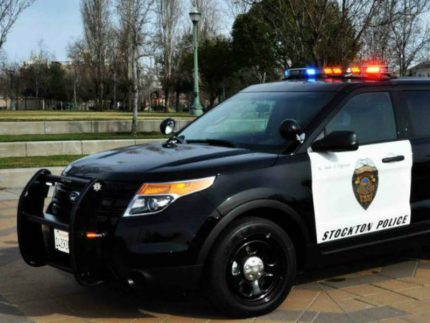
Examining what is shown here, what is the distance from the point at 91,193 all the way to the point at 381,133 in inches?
96.3

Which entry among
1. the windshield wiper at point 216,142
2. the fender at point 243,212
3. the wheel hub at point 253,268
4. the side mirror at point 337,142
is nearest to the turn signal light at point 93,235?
the fender at point 243,212

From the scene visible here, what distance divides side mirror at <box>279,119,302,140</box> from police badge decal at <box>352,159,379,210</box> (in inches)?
22.9

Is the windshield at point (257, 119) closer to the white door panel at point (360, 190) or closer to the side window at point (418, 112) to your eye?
the white door panel at point (360, 190)

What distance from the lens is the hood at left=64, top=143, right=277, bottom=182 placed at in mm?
4168

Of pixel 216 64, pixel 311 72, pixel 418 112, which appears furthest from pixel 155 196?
pixel 216 64

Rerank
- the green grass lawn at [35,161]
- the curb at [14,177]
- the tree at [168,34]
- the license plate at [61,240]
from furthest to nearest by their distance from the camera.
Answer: the tree at [168,34], the green grass lawn at [35,161], the curb at [14,177], the license plate at [61,240]

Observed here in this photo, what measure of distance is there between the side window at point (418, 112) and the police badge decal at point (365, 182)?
0.66 meters

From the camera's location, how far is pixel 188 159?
173 inches

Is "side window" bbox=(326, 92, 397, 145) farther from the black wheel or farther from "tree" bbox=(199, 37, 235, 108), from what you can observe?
"tree" bbox=(199, 37, 235, 108)

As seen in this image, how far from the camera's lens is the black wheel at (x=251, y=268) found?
4.17 m

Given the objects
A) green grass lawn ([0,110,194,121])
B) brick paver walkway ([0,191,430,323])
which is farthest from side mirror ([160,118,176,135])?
green grass lawn ([0,110,194,121])

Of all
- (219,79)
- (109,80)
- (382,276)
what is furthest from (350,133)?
(109,80)

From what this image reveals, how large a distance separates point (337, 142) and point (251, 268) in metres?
1.12

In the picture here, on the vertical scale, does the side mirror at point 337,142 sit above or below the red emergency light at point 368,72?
below
